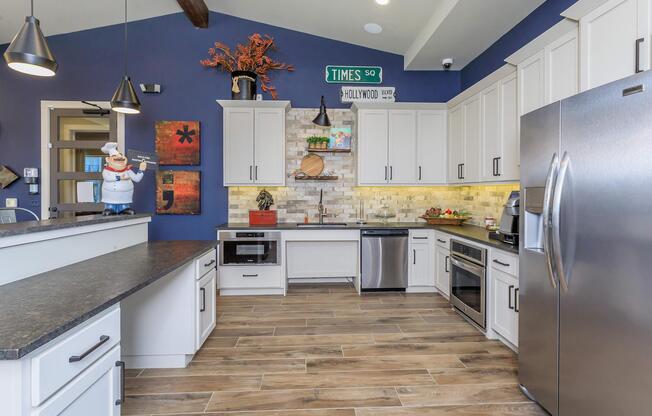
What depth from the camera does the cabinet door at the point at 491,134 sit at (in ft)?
11.3

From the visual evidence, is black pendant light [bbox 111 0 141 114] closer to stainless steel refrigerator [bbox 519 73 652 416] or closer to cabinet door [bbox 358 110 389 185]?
cabinet door [bbox 358 110 389 185]

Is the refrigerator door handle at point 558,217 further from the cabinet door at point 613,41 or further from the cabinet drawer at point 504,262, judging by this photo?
the cabinet drawer at point 504,262

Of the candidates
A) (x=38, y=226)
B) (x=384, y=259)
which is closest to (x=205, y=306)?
(x=38, y=226)

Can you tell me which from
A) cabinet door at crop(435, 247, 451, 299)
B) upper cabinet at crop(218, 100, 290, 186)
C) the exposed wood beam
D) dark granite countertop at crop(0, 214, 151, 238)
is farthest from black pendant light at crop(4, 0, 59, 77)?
cabinet door at crop(435, 247, 451, 299)

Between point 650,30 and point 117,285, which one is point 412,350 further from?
point 650,30

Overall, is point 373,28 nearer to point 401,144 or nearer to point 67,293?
point 401,144

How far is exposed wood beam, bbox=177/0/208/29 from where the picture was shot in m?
4.09

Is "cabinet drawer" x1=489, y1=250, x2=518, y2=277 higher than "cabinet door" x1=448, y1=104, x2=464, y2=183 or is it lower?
lower

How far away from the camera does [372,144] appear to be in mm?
4680

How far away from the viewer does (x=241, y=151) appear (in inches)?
179

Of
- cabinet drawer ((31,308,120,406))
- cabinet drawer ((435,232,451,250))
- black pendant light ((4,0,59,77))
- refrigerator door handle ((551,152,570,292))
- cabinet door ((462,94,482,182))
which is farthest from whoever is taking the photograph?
cabinet drawer ((435,232,451,250))

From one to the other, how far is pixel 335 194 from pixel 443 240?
5.38 ft

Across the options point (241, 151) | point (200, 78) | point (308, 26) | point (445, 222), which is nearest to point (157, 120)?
point (200, 78)

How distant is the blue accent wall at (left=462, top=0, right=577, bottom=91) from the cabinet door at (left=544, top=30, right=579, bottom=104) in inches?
28.5
